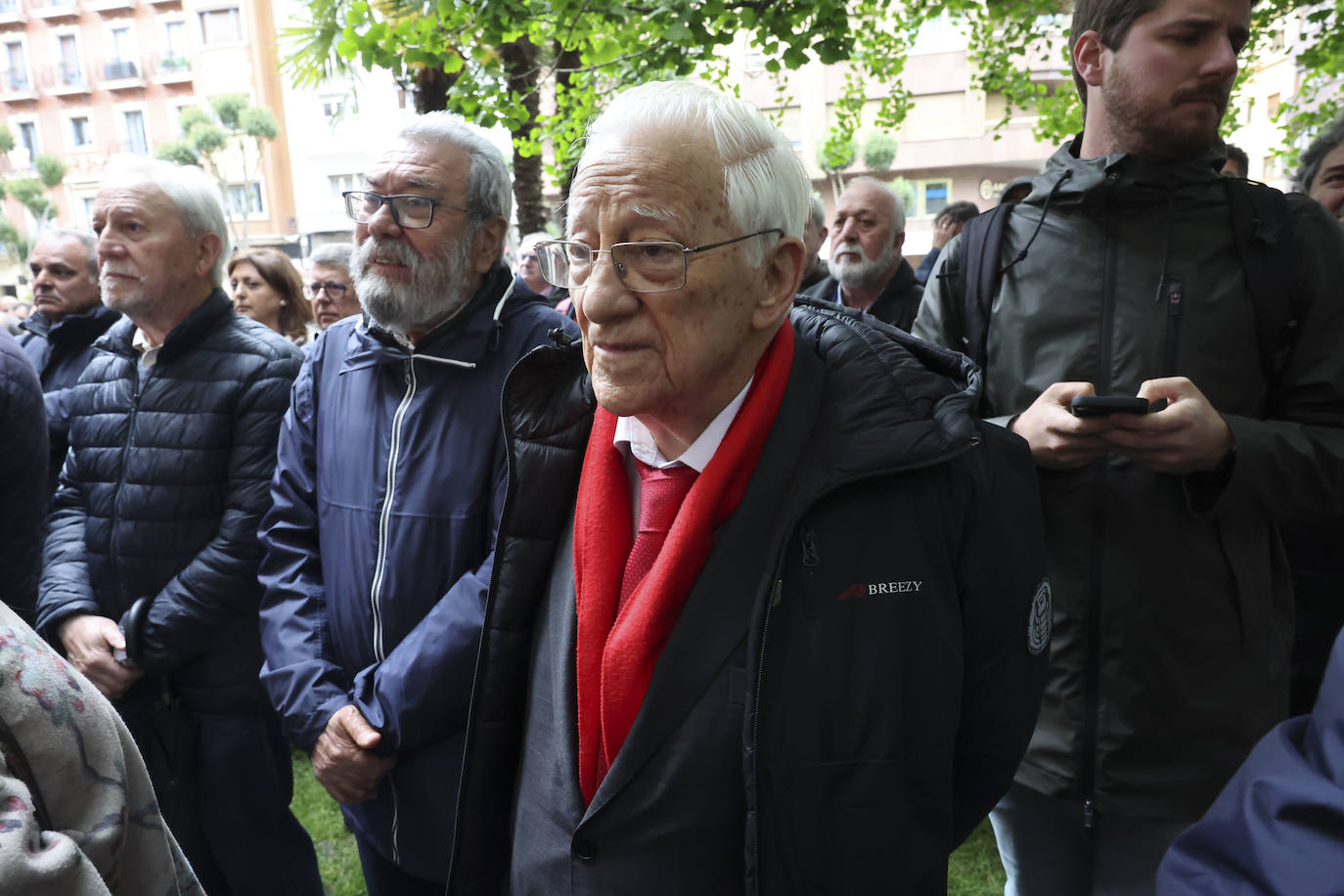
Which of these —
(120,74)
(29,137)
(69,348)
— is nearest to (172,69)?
(120,74)

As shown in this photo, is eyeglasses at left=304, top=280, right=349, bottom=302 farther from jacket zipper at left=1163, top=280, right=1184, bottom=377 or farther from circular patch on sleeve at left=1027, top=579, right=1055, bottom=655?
circular patch on sleeve at left=1027, top=579, right=1055, bottom=655

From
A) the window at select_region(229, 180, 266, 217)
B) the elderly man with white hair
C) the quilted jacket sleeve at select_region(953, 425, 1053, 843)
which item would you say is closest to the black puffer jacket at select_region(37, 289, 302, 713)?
the elderly man with white hair

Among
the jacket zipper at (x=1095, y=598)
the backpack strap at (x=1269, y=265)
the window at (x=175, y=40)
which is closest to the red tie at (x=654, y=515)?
the jacket zipper at (x=1095, y=598)

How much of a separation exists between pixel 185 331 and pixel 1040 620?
8.82ft

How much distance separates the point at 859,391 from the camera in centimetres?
156

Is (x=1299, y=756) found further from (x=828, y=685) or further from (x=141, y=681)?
(x=141, y=681)

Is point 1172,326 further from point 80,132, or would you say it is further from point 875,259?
point 80,132

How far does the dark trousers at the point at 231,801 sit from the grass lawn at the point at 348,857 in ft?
2.77

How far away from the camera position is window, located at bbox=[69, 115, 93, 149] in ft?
156

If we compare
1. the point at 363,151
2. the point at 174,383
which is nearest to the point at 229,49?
the point at 363,151

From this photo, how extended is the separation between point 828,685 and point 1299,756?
630mm

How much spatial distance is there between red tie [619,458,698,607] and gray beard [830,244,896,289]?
13.3ft

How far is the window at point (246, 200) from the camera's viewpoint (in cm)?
4416

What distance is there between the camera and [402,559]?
7.50 ft
